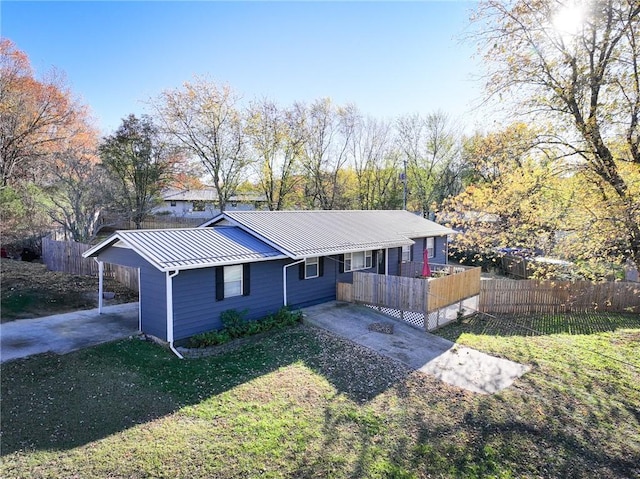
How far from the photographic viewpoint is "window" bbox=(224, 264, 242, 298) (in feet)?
37.8

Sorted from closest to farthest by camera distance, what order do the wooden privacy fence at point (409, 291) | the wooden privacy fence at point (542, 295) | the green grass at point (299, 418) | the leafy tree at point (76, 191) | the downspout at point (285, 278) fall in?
the green grass at point (299, 418) → the downspout at point (285, 278) → the wooden privacy fence at point (409, 291) → the wooden privacy fence at point (542, 295) → the leafy tree at point (76, 191)

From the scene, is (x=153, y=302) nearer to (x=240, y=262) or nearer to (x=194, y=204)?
(x=240, y=262)

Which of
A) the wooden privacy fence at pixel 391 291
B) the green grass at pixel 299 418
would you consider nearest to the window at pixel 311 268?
the wooden privacy fence at pixel 391 291

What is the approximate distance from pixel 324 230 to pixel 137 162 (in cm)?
1601

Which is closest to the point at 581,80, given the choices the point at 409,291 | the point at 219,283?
the point at 409,291

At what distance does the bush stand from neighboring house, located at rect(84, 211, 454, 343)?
258 mm

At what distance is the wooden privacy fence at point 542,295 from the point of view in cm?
1664

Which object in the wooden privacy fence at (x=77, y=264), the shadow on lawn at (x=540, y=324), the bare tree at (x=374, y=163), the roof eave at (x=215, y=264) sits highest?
the bare tree at (x=374, y=163)

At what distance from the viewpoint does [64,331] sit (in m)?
11.0

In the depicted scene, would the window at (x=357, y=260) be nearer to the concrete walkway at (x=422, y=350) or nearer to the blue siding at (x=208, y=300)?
the concrete walkway at (x=422, y=350)

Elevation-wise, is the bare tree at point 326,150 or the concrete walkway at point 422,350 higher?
the bare tree at point 326,150

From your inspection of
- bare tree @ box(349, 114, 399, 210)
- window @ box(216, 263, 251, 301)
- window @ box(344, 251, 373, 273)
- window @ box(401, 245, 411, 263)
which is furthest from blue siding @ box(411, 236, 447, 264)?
bare tree @ box(349, 114, 399, 210)

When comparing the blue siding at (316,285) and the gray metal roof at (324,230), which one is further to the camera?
the gray metal roof at (324,230)

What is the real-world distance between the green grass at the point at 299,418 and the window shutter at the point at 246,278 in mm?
2152
